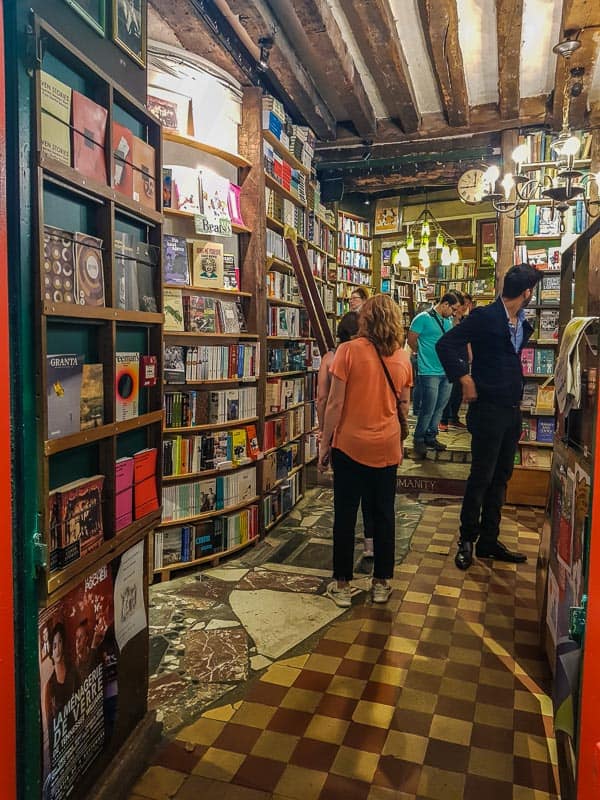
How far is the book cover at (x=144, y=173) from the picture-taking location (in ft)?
5.78

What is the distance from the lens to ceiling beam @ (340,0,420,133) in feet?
11.2

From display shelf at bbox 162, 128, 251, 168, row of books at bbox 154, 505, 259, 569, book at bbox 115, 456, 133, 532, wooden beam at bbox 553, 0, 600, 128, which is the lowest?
row of books at bbox 154, 505, 259, 569

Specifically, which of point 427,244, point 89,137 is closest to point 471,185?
point 427,244

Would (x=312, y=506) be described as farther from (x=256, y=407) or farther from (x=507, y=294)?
(x=507, y=294)

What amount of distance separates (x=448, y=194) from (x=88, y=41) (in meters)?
9.07

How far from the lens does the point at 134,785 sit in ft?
5.75

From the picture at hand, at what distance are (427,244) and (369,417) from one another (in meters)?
5.68

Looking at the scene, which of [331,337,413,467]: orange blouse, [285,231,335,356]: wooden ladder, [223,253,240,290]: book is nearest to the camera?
[331,337,413,467]: orange blouse

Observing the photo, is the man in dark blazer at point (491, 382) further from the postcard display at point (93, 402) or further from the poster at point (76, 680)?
the poster at point (76, 680)

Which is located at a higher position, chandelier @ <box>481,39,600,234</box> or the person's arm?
chandelier @ <box>481,39,600,234</box>

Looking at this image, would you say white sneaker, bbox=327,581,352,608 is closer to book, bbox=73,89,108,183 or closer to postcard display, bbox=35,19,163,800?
postcard display, bbox=35,19,163,800

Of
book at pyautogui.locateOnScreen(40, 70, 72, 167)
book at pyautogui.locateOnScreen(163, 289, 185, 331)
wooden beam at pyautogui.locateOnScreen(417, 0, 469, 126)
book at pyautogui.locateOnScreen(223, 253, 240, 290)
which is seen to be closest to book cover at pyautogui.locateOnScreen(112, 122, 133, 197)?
book at pyautogui.locateOnScreen(40, 70, 72, 167)

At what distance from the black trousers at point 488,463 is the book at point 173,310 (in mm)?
1773

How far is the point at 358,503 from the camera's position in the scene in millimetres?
2871
